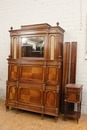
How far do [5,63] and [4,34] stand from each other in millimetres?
943

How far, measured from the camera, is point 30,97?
3.35m

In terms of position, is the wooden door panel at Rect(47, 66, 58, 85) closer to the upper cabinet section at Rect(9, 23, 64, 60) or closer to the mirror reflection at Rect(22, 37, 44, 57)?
the upper cabinet section at Rect(9, 23, 64, 60)

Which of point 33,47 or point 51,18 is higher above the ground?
point 51,18

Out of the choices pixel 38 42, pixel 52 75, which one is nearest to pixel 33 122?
pixel 52 75

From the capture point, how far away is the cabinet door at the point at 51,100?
3.09m

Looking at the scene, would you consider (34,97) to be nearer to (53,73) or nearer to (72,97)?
(53,73)

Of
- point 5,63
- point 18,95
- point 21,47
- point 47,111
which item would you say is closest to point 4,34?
point 5,63

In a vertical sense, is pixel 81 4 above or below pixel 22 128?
above

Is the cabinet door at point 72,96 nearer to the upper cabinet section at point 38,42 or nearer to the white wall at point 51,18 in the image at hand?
the white wall at point 51,18

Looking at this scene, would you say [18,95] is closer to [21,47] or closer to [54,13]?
[21,47]

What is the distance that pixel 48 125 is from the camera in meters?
2.93

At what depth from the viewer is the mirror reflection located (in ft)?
10.9

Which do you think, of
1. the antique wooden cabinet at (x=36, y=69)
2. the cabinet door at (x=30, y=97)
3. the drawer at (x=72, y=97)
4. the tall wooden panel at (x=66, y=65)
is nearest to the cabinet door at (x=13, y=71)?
the antique wooden cabinet at (x=36, y=69)

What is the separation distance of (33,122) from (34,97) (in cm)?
55
